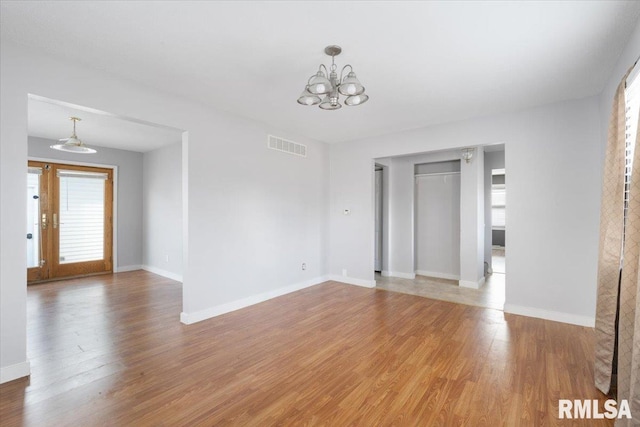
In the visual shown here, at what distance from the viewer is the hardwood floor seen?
1.97 metres

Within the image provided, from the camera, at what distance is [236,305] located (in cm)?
407

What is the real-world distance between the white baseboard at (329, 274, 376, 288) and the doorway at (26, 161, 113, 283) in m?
4.89

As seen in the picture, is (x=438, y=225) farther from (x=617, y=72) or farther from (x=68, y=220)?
(x=68, y=220)

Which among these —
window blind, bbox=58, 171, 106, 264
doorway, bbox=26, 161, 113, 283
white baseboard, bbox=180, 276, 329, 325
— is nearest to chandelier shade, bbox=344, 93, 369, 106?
white baseboard, bbox=180, 276, 329, 325

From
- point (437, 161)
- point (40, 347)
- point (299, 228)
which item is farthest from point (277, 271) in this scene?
point (437, 161)

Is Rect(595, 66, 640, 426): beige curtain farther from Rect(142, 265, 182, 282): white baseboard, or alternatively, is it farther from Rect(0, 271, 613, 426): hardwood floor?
Rect(142, 265, 182, 282): white baseboard

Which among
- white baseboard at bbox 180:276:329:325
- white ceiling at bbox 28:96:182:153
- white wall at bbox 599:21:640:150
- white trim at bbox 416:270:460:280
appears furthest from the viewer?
white trim at bbox 416:270:460:280

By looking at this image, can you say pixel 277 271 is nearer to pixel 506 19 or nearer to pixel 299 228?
pixel 299 228

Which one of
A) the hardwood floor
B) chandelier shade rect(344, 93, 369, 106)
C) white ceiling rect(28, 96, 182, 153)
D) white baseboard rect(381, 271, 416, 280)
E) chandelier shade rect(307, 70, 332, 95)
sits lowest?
the hardwood floor

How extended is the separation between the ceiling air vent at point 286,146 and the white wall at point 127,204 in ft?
13.2

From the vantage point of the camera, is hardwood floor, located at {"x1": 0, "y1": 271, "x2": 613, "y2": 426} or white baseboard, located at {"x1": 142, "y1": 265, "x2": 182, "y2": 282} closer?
hardwood floor, located at {"x1": 0, "y1": 271, "x2": 613, "y2": 426}

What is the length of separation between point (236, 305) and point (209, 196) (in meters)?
1.53

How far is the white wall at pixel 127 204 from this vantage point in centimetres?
643

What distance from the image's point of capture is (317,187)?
559 centimetres
